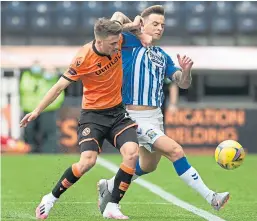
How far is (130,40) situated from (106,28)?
30.8 inches

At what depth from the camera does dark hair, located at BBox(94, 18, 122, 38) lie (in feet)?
25.4

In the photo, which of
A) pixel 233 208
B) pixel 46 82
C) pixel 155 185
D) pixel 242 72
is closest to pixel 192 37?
pixel 242 72

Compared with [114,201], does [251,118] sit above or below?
below

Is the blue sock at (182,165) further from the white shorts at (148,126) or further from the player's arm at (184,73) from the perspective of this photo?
the player's arm at (184,73)

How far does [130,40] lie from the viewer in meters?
8.48

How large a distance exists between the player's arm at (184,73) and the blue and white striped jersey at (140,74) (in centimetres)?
18

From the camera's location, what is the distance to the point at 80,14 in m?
27.3

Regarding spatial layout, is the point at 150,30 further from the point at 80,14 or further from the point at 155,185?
the point at 80,14

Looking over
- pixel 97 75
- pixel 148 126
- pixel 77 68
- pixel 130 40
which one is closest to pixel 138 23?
pixel 130 40

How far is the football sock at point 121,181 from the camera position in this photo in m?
8.00

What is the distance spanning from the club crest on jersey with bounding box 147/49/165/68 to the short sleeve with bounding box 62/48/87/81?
0.88 m

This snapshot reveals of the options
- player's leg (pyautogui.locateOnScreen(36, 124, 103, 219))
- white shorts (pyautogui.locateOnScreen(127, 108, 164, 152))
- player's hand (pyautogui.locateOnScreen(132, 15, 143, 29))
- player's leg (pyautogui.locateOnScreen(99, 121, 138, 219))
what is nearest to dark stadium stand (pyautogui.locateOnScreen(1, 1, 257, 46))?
white shorts (pyautogui.locateOnScreen(127, 108, 164, 152))

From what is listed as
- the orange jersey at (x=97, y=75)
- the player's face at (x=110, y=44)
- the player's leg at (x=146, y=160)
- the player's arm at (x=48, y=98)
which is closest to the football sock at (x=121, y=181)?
the orange jersey at (x=97, y=75)

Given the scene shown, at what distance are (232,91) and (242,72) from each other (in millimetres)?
736
